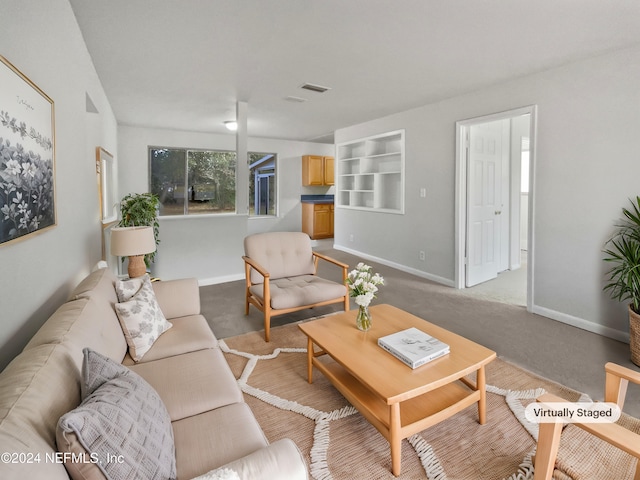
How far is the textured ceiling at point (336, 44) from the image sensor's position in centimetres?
228

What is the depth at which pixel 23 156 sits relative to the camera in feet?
4.62

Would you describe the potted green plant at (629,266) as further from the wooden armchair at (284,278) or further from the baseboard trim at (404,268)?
the wooden armchair at (284,278)

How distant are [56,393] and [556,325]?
12.5 feet

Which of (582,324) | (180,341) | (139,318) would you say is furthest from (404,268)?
(139,318)

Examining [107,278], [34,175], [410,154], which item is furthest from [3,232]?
[410,154]

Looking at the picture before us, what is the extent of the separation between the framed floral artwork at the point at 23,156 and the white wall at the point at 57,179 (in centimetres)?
6

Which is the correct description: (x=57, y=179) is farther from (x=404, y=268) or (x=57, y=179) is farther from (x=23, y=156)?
(x=404, y=268)

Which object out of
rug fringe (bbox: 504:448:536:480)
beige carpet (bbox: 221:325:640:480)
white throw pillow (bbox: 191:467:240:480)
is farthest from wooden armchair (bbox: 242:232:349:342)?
white throw pillow (bbox: 191:467:240:480)

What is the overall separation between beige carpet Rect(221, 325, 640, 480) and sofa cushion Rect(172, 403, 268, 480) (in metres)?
0.52

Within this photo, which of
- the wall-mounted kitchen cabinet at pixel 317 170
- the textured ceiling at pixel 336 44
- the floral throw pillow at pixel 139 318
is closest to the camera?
the floral throw pillow at pixel 139 318

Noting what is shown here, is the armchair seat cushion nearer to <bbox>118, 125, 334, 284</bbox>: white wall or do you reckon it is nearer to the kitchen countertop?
<bbox>118, 125, 334, 284</bbox>: white wall

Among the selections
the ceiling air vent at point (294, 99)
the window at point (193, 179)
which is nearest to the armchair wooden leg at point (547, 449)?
the ceiling air vent at point (294, 99)

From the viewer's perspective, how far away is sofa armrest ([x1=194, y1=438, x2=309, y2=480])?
3.08 feet

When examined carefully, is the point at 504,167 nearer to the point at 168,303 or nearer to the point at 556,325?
the point at 556,325
